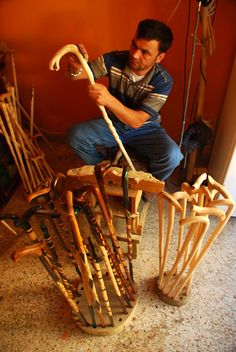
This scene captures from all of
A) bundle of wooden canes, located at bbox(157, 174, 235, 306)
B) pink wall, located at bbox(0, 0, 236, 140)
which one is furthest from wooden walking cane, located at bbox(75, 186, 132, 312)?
pink wall, located at bbox(0, 0, 236, 140)

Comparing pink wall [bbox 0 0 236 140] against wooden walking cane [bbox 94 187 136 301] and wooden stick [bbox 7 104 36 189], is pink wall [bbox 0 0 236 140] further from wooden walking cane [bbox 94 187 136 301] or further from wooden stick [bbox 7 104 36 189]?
wooden walking cane [bbox 94 187 136 301]

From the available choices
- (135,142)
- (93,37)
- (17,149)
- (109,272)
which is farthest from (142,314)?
(93,37)

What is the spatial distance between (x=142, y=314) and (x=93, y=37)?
153 cm

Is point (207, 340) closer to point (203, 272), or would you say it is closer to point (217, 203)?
point (203, 272)

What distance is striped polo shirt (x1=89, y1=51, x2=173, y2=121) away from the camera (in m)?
1.38

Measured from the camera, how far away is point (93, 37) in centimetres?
171

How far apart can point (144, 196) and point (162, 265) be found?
0.46m

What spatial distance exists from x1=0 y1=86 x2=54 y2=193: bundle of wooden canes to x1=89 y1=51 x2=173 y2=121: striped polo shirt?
492 mm

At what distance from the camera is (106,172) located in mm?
879

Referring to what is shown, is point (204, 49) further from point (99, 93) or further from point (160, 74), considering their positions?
point (99, 93)

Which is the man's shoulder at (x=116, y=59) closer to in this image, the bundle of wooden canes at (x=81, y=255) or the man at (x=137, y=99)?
the man at (x=137, y=99)

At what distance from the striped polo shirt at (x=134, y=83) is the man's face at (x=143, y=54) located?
7 centimetres

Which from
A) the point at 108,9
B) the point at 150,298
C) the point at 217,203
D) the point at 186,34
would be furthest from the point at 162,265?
the point at 108,9

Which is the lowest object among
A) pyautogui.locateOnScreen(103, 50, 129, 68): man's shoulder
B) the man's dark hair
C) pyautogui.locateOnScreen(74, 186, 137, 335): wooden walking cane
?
pyautogui.locateOnScreen(74, 186, 137, 335): wooden walking cane
